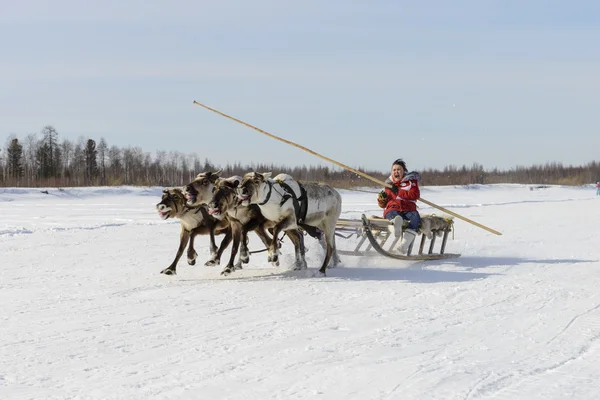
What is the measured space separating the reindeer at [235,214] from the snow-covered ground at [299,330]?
0.42m

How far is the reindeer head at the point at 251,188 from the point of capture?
8820 mm

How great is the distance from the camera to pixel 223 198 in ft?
29.2

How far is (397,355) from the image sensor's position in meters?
5.20

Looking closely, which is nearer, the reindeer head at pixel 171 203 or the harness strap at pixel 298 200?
the reindeer head at pixel 171 203

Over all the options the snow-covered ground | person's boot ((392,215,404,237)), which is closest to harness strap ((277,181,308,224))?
the snow-covered ground

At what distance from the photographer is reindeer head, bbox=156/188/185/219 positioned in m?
9.02

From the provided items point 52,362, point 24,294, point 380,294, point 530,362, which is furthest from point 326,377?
point 24,294

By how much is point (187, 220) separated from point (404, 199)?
3.88m

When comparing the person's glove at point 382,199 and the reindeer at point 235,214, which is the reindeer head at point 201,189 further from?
the person's glove at point 382,199

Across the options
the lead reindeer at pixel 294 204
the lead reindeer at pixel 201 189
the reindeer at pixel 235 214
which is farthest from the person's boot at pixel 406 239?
the lead reindeer at pixel 201 189

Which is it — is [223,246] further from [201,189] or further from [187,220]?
[201,189]

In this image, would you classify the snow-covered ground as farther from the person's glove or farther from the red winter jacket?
the person's glove

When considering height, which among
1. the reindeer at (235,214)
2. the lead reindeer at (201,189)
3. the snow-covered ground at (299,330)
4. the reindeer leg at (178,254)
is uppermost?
the lead reindeer at (201,189)

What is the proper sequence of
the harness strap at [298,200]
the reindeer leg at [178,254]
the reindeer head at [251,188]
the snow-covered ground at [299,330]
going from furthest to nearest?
the harness strap at [298,200] < the reindeer leg at [178,254] < the reindeer head at [251,188] < the snow-covered ground at [299,330]
